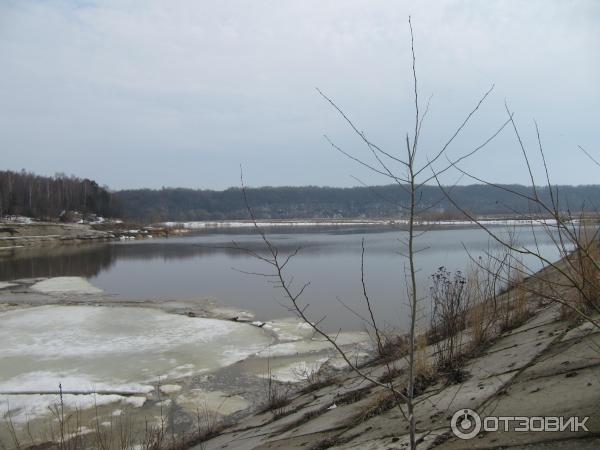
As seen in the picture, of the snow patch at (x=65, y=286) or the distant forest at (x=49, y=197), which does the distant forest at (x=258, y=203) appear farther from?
the snow patch at (x=65, y=286)

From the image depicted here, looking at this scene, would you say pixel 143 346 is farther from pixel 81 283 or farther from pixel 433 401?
pixel 81 283

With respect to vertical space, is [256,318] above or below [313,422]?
below

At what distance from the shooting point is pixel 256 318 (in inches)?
457

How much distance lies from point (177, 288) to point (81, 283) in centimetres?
467

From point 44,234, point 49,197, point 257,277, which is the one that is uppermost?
point 49,197

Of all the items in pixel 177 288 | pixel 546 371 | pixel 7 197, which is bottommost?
pixel 177 288

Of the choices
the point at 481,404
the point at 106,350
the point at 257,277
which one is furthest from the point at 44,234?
the point at 481,404

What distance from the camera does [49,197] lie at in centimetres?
7088

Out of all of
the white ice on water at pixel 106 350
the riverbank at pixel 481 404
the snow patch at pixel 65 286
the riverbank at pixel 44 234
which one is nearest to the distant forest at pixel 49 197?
the riverbank at pixel 44 234

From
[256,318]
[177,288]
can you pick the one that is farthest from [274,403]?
[177,288]

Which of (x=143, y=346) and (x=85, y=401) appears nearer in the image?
(x=85, y=401)

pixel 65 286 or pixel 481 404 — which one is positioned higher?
pixel 481 404

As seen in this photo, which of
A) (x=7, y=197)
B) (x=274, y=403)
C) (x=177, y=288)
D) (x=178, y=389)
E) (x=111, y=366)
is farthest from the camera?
(x=7, y=197)

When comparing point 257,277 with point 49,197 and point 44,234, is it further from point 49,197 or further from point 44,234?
point 49,197
